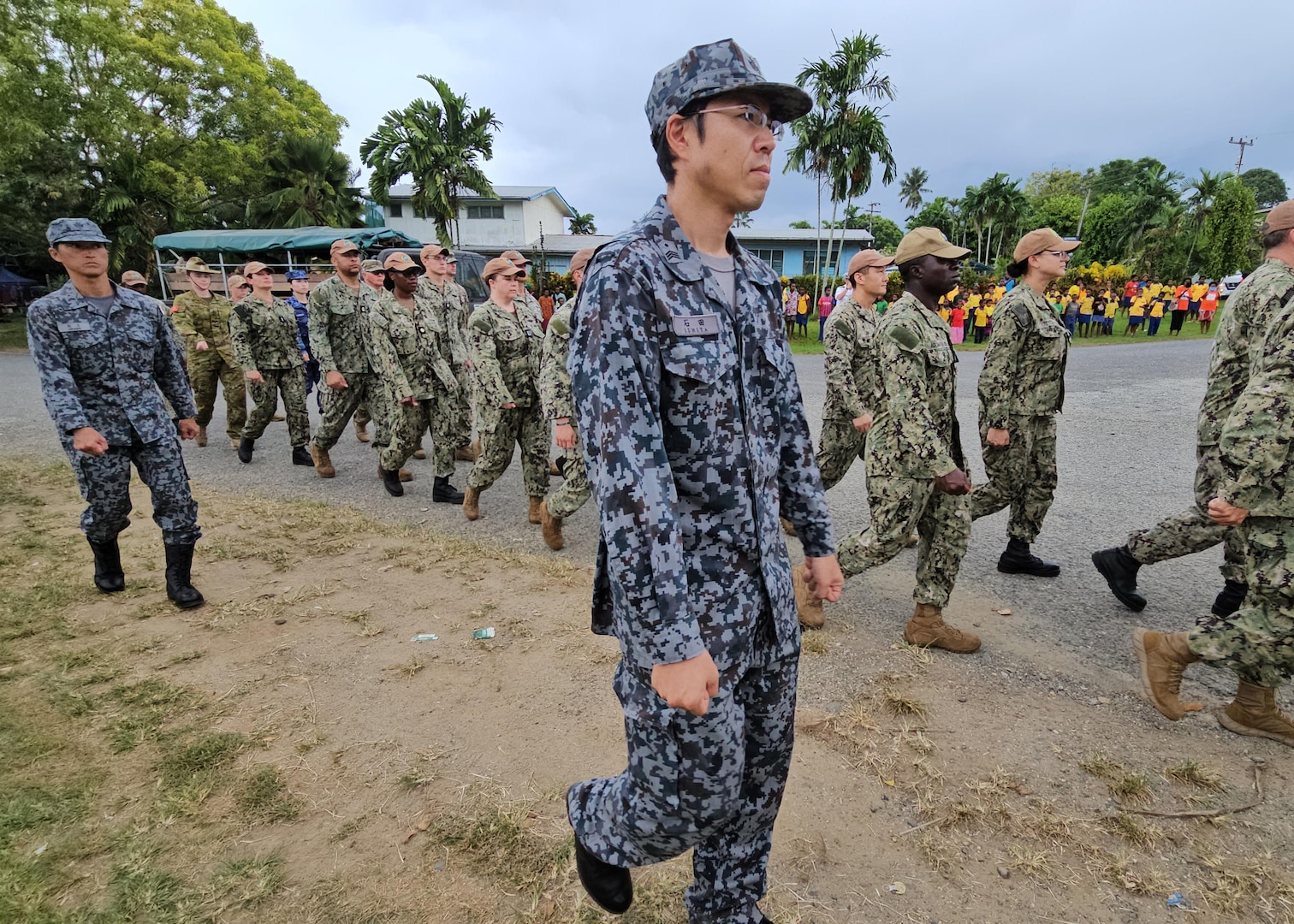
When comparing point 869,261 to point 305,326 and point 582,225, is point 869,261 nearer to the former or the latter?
point 305,326

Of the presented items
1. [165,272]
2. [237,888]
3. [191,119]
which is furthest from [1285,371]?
[191,119]

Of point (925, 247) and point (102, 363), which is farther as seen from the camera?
point (102, 363)

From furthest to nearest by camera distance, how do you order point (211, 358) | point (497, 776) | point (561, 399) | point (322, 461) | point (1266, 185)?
point (1266, 185), point (211, 358), point (322, 461), point (561, 399), point (497, 776)

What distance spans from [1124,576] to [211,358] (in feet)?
31.0

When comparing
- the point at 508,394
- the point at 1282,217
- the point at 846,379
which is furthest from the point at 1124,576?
the point at 508,394

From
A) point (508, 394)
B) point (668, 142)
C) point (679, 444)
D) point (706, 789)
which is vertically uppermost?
point (668, 142)

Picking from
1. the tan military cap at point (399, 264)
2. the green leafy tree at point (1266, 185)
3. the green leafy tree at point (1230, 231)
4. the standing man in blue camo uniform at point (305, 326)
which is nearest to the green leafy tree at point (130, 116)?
the standing man in blue camo uniform at point (305, 326)

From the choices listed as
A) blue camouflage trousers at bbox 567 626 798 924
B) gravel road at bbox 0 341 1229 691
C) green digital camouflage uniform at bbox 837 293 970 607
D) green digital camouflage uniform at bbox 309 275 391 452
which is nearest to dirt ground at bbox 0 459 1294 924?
gravel road at bbox 0 341 1229 691

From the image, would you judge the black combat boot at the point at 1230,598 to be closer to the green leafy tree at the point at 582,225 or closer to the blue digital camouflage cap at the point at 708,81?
the blue digital camouflage cap at the point at 708,81

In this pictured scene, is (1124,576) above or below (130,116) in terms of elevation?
below

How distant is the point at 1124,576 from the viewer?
12.8 ft

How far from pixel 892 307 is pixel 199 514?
562cm

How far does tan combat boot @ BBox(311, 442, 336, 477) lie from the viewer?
23.1 feet

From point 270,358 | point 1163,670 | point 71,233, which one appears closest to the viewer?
point 1163,670
